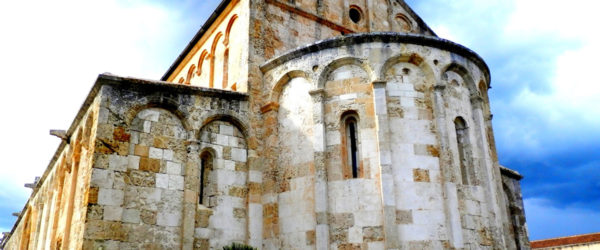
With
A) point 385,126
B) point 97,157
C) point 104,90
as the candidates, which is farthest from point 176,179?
point 385,126

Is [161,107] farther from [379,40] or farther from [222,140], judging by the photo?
[379,40]

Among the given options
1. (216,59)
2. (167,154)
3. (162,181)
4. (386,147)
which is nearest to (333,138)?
(386,147)

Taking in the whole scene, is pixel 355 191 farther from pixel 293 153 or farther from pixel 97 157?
pixel 97 157

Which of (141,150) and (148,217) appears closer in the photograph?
(148,217)

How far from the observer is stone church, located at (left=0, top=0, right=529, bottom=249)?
905cm

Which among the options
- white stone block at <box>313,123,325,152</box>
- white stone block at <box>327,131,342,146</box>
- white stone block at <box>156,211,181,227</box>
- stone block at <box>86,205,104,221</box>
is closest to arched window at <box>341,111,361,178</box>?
white stone block at <box>327,131,342,146</box>

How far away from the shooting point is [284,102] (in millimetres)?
11016

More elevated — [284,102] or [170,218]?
[284,102]

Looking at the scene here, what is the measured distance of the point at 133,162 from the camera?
9.21 meters

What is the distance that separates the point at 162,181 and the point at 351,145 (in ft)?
12.6

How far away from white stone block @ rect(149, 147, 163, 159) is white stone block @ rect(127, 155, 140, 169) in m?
0.27

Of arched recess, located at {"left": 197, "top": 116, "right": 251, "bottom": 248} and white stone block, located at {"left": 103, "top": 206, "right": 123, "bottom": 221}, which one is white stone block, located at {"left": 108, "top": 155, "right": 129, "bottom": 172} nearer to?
white stone block, located at {"left": 103, "top": 206, "right": 123, "bottom": 221}

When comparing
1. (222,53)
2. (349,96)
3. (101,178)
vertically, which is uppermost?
(222,53)

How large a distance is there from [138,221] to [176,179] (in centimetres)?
111
